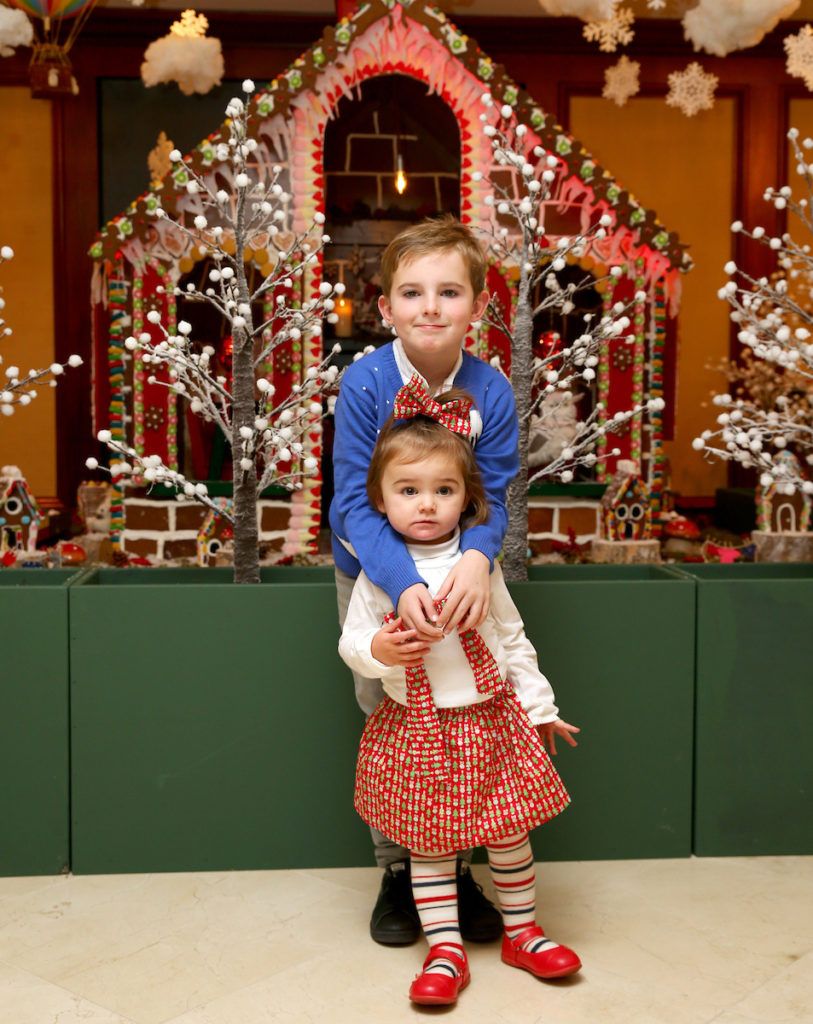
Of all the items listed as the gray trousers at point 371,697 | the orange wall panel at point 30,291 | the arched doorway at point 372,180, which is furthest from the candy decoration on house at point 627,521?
the orange wall panel at point 30,291

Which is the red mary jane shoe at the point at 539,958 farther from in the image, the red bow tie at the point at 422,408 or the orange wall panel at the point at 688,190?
the orange wall panel at the point at 688,190

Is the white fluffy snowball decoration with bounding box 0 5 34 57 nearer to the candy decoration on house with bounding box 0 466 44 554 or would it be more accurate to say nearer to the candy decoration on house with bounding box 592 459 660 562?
the candy decoration on house with bounding box 0 466 44 554

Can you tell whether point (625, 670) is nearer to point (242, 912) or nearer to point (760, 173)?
point (242, 912)

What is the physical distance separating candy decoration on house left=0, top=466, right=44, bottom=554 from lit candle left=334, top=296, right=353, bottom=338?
2.16 metres

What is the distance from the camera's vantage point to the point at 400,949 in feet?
7.36

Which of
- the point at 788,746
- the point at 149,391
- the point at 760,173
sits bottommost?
the point at 788,746

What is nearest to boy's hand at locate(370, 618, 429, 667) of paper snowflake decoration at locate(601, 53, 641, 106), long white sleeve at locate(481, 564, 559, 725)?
long white sleeve at locate(481, 564, 559, 725)

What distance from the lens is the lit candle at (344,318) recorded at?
6020 mm

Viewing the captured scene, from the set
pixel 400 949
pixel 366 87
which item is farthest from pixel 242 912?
pixel 366 87

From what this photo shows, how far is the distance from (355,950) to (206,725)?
608mm

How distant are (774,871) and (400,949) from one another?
92 cm

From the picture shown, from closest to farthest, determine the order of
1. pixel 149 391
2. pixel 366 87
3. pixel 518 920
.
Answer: pixel 518 920 → pixel 149 391 → pixel 366 87

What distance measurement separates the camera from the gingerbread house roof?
4.49 metres

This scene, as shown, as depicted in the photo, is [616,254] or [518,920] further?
[616,254]
